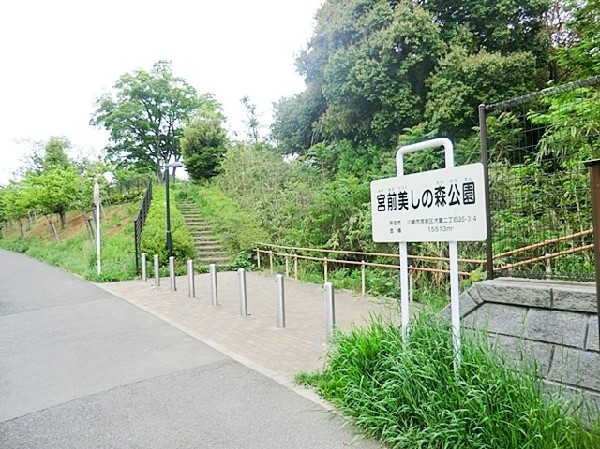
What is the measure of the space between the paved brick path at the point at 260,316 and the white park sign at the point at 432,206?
1.49 metres

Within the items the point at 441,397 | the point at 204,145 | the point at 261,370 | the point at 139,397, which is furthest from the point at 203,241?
the point at 441,397

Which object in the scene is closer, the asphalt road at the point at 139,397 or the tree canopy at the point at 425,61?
the asphalt road at the point at 139,397

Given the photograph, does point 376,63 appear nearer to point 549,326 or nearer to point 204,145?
point 549,326

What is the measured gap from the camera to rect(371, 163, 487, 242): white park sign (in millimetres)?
3133

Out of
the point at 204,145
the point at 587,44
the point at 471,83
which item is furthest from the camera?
the point at 204,145

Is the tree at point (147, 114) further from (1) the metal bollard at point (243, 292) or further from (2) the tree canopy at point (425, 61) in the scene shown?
(1) the metal bollard at point (243, 292)

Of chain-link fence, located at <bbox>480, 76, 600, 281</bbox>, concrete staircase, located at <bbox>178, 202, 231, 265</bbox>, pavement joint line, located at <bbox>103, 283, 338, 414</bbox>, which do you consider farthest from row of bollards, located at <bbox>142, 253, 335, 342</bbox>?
concrete staircase, located at <bbox>178, 202, 231, 265</bbox>

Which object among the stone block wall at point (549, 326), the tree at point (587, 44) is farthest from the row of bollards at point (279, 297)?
the tree at point (587, 44)

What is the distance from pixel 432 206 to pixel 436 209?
0.05 m

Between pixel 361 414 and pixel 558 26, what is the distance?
15.0 metres

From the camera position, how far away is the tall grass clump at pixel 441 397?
267 centimetres

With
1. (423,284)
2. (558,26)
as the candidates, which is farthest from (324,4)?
(423,284)

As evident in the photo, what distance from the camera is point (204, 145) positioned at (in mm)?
28297

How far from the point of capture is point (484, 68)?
11938mm
